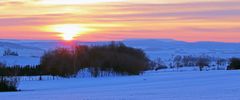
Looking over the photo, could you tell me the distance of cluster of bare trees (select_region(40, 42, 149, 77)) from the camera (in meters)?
116

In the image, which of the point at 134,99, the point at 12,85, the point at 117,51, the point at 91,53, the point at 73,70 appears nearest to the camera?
the point at 134,99

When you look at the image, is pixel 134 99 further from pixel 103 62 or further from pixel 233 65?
pixel 233 65

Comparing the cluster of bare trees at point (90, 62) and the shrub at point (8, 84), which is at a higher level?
the cluster of bare trees at point (90, 62)

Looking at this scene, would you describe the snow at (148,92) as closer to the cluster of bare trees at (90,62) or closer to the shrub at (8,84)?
the shrub at (8,84)

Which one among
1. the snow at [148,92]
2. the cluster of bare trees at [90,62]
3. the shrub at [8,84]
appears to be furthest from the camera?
the cluster of bare trees at [90,62]

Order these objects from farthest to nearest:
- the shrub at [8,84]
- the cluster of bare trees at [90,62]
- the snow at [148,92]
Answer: the cluster of bare trees at [90,62] < the shrub at [8,84] < the snow at [148,92]

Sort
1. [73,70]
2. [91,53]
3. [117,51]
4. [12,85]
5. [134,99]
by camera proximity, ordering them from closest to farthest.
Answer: [134,99] < [12,85] < [73,70] < [91,53] < [117,51]

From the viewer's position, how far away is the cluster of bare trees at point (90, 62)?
116m

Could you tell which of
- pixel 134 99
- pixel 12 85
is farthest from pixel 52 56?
pixel 134 99

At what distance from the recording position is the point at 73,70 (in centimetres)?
11606

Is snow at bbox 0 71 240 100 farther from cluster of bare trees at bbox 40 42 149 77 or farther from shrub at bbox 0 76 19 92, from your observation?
cluster of bare trees at bbox 40 42 149 77

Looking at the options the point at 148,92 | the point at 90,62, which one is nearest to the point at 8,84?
the point at 148,92

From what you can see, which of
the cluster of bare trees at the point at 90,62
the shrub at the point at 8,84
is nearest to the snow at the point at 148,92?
the shrub at the point at 8,84

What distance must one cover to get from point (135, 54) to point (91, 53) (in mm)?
12668
